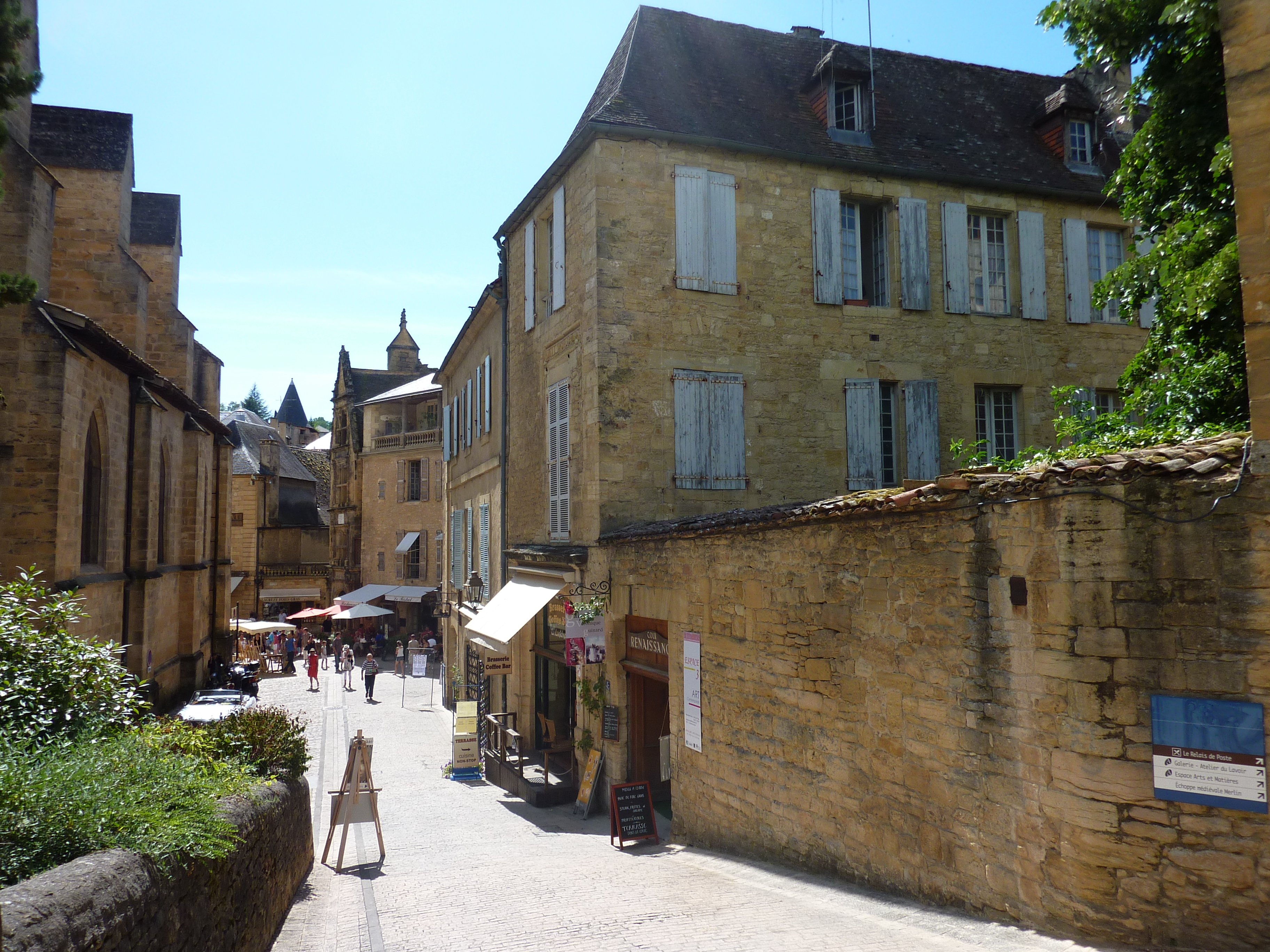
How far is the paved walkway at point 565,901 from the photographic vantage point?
18.4ft

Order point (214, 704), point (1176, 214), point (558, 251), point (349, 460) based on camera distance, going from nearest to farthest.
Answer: point (1176, 214), point (558, 251), point (214, 704), point (349, 460)

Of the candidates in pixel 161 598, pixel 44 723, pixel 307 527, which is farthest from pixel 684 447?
pixel 307 527

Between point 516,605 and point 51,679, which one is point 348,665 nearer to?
point 516,605

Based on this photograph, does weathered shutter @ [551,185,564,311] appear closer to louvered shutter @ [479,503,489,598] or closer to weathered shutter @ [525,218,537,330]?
weathered shutter @ [525,218,537,330]

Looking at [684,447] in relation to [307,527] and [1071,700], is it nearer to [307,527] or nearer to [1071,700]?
[1071,700]

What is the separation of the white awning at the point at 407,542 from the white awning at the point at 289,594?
7.82m

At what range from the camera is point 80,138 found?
21.1m

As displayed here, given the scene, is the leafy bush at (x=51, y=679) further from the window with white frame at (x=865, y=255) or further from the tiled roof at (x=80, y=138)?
the tiled roof at (x=80, y=138)

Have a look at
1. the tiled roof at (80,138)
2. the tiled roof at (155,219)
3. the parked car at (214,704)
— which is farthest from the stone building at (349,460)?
the parked car at (214,704)

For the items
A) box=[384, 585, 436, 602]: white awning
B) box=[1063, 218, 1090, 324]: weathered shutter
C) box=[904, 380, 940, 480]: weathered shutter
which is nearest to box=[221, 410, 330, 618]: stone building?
box=[384, 585, 436, 602]: white awning

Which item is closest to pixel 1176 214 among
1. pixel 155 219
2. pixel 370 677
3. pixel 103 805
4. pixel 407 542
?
pixel 103 805

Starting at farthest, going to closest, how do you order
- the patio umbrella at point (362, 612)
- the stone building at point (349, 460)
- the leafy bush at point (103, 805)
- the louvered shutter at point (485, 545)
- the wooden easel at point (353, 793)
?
the stone building at point (349, 460) → the patio umbrella at point (362, 612) → the louvered shutter at point (485, 545) → the wooden easel at point (353, 793) → the leafy bush at point (103, 805)

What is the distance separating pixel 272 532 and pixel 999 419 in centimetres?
4000

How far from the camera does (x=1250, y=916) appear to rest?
14.6 ft
